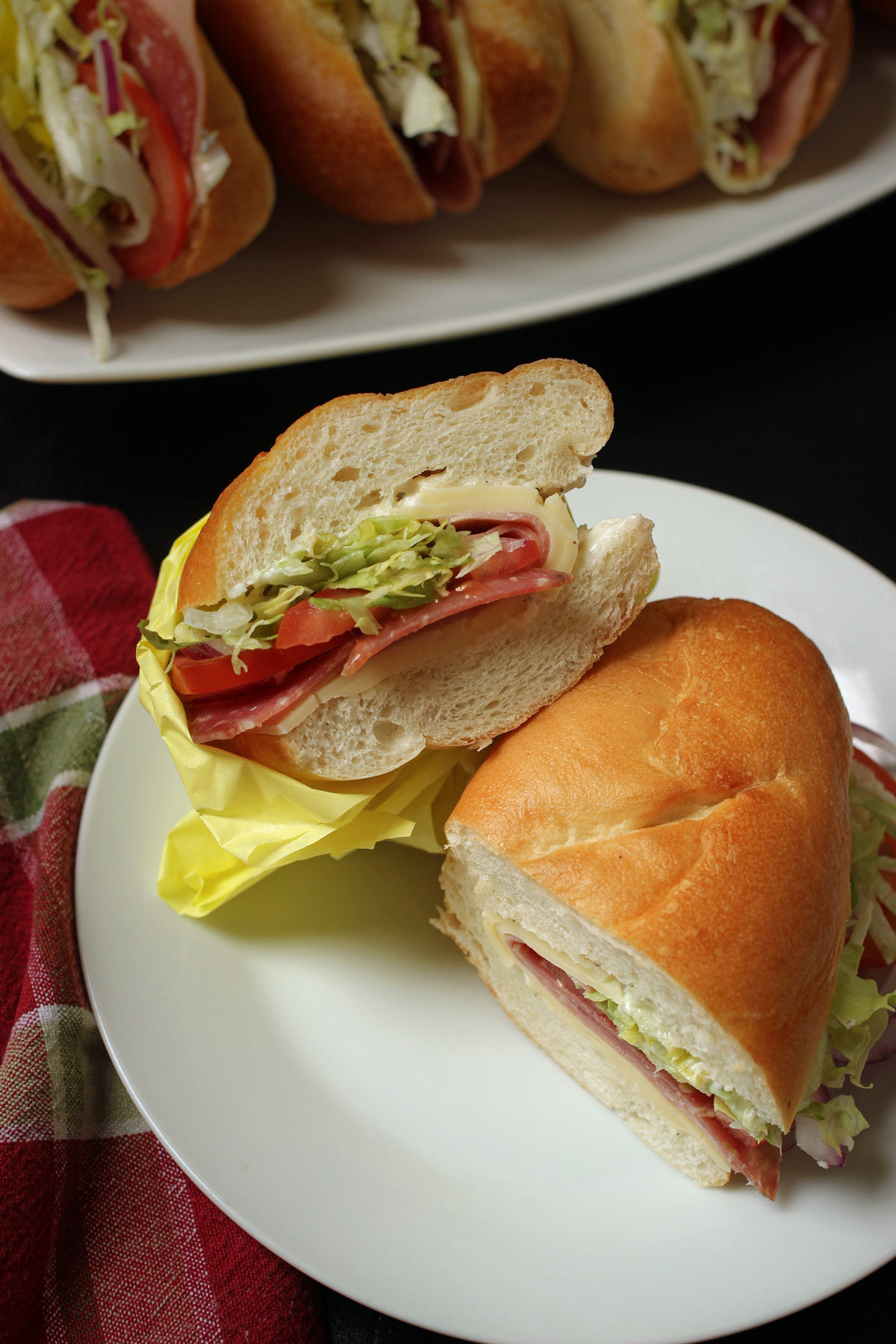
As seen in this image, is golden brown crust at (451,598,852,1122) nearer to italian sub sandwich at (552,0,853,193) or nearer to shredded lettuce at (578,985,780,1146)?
shredded lettuce at (578,985,780,1146)

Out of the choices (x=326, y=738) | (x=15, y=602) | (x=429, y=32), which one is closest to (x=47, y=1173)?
(x=326, y=738)

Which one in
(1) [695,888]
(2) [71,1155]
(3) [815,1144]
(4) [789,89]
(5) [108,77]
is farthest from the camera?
(4) [789,89]

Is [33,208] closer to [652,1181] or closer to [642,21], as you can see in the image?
[642,21]

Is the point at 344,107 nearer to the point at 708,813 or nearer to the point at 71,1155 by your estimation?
the point at 708,813

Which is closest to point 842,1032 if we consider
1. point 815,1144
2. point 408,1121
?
point 815,1144

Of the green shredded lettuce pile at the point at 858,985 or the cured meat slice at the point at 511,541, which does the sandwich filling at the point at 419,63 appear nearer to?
the cured meat slice at the point at 511,541

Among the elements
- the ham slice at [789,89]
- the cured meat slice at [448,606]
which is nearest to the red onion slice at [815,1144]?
the cured meat slice at [448,606]
